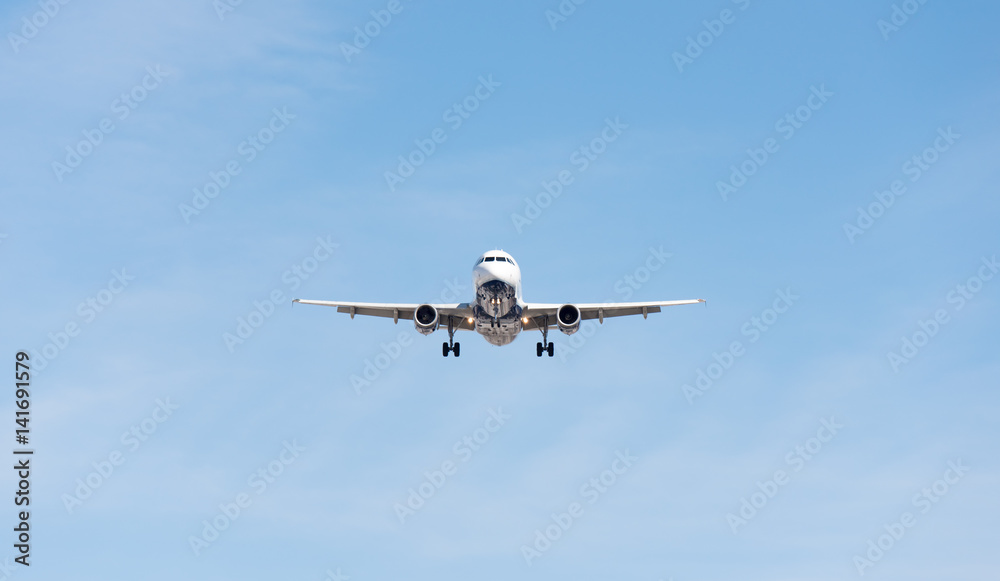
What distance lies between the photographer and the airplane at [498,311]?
2376 inches

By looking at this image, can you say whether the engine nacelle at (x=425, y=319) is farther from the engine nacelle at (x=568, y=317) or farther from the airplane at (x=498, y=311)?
the engine nacelle at (x=568, y=317)

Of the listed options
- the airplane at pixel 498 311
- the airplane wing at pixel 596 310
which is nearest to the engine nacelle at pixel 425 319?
the airplane at pixel 498 311

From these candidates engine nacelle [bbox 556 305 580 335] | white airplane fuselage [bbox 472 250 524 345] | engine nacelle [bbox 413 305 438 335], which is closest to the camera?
white airplane fuselage [bbox 472 250 524 345]

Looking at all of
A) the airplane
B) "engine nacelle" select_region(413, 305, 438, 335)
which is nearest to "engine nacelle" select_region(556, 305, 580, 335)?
the airplane

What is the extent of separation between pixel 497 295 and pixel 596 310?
368 inches

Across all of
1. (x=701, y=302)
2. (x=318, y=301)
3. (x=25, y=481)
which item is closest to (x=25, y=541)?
(x=25, y=481)

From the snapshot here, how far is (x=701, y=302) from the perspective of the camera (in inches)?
2653

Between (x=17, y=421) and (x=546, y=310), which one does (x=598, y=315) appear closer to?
(x=546, y=310)

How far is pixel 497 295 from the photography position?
6022cm

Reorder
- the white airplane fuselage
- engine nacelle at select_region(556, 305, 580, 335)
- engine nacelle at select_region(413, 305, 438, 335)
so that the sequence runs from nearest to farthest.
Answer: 1. the white airplane fuselage
2. engine nacelle at select_region(413, 305, 438, 335)
3. engine nacelle at select_region(556, 305, 580, 335)

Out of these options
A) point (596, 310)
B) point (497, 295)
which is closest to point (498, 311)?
point (497, 295)

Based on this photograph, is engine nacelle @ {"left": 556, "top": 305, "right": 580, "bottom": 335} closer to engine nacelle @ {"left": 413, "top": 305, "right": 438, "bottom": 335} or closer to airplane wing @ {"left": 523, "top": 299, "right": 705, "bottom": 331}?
airplane wing @ {"left": 523, "top": 299, "right": 705, "bottom": 331}

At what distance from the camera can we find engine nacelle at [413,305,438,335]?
6306 cm

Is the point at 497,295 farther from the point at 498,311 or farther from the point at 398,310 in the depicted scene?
the point at 398,310
